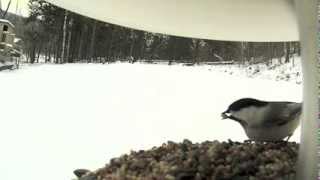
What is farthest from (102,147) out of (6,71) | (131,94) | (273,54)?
(6,71)

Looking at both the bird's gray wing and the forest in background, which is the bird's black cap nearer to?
the bird's gray wing

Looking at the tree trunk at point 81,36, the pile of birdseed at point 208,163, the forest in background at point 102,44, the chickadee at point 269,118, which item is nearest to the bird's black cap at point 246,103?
the chickadee at point 269,118

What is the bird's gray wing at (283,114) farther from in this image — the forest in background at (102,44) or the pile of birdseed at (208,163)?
the forest in background at (102,44)

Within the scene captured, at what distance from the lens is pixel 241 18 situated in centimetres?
157

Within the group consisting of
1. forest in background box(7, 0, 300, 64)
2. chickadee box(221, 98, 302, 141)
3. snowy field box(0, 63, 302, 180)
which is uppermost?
forest in background box(7, 0, 300, 64)

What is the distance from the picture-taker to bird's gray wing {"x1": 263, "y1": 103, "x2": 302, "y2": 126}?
1.55 meters

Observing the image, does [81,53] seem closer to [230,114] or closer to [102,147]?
[102,147]

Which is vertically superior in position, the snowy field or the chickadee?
the chickadee

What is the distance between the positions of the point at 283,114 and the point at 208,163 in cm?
31

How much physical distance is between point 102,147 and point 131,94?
2316 millimetres

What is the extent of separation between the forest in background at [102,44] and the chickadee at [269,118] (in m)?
5.85

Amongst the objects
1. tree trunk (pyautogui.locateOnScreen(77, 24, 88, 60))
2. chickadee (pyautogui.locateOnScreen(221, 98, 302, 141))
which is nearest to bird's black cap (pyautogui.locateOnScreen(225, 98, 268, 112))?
chickadee (pyautogui.locateOnScreen(221, 98, 302, 141))

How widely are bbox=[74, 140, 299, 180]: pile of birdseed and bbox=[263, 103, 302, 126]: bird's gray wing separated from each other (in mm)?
69

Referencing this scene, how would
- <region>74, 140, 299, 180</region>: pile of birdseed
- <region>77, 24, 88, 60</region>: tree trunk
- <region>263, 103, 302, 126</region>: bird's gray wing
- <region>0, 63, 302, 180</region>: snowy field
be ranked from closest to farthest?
<region>74, 140, 299, 180</region>: pile of birdseed < <region>263, 103, 302, 126</region>: bird's gray wing < <region>0, 63, 302, 180</region>: snowy field < <region>77, 24, 88, 60</region>: tree trunk
